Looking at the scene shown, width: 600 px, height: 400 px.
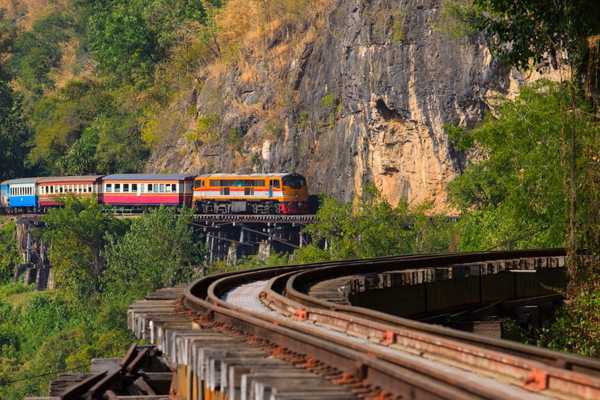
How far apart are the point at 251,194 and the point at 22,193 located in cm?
2188

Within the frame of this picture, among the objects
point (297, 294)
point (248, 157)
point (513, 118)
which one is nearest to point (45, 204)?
point (248, 157)

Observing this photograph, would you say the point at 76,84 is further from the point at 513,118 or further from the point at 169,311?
the point at 169,311

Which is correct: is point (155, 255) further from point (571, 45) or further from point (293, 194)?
point (571, 45)

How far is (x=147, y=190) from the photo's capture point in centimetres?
7769

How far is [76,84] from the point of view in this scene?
113 metres

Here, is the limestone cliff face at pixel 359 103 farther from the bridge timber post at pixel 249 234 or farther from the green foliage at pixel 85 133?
the green foliage at pixel 85 133

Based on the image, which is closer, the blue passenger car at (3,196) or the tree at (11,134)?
the blue passenger car at (3,196)

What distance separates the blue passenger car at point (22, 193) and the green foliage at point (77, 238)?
11.1 ft

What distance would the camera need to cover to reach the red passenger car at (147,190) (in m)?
75.9

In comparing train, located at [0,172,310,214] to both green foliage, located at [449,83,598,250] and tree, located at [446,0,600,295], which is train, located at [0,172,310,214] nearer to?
green foliage, located at [449,83,598,250]

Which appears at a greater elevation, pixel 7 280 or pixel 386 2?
pixel 386 2

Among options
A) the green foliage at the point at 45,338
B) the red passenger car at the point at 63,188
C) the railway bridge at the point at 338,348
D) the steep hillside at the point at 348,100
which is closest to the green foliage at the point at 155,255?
the green foliage at the point at 45,338

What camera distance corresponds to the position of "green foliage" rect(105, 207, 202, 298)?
243 ft

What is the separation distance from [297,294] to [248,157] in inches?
2506
